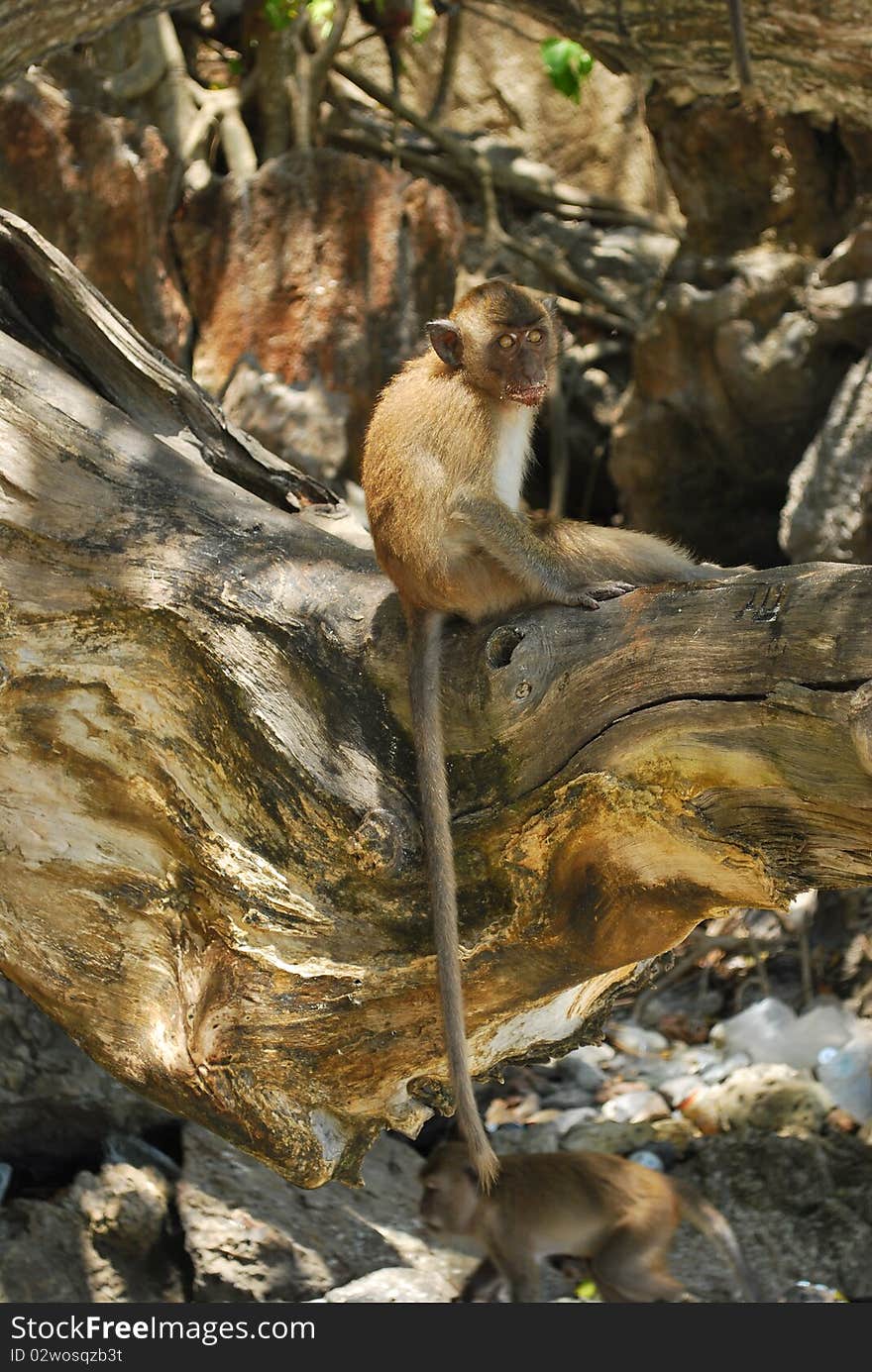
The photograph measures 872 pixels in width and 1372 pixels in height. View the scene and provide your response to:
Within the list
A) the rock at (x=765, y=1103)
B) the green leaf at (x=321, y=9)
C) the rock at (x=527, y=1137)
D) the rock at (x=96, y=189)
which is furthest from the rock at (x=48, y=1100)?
the green leaf at (x=321, y=9)

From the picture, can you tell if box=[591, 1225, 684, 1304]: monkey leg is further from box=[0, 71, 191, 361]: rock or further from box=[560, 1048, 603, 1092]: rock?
box=[0, 71, 191, 361]: rock

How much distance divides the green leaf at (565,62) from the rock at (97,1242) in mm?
5600

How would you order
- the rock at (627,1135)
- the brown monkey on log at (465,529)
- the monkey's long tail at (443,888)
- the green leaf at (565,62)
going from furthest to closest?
the green leaf at (565,62), the rock at (627,1135), the brown monkey on log at (465,529), the monkey's long tail at (443,888)

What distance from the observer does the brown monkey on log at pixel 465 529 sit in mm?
3393

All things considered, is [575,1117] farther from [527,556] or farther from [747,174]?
[747,174]

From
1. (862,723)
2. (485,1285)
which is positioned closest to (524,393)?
(862,723)

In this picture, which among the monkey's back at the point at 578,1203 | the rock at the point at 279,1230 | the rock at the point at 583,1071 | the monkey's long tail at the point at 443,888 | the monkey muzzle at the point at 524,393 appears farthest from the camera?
the rock at the point at 583,1071

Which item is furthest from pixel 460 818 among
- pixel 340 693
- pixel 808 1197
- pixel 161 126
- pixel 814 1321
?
pixel 161 126

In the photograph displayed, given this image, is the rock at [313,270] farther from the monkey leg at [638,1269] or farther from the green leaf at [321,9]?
the monkey leg at [638,1269]

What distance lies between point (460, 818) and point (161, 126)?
6249mm

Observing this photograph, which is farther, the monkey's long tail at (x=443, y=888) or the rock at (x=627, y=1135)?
the rock at (x=627, y=1135)

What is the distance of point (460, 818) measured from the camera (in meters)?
3.59

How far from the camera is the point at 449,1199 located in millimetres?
5641

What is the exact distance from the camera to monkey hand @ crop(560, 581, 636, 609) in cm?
359
